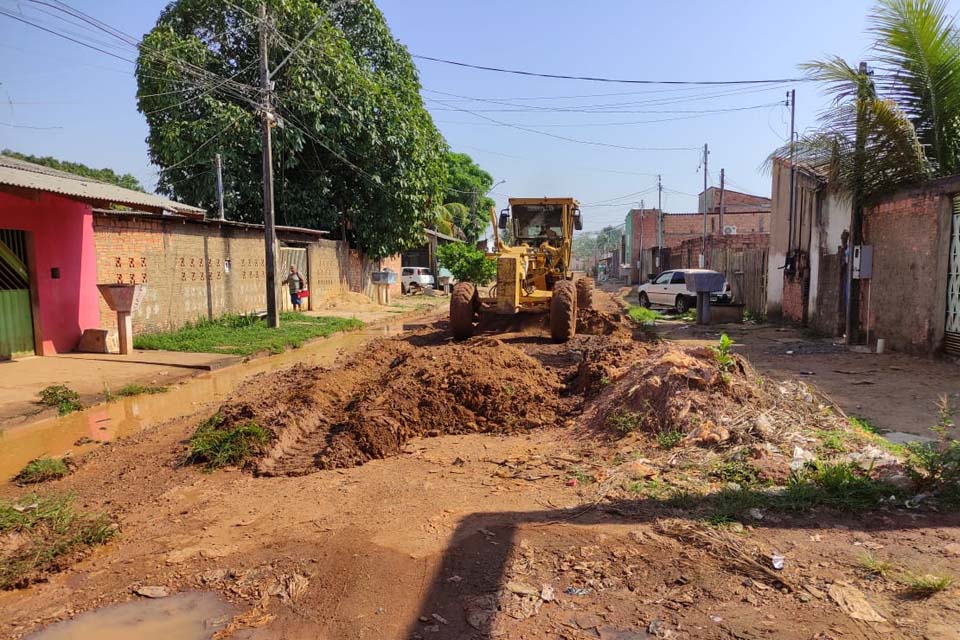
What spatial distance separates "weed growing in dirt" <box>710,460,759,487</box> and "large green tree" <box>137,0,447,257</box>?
56.2ft

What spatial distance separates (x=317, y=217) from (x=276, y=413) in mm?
18493

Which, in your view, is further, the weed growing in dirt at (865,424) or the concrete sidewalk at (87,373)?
the concrete sidewalk at (87,373)

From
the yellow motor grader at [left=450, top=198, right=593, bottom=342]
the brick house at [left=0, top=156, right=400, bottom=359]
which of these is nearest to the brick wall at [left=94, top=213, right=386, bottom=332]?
the brick house at [left=0, top=156, right=400, bottom=359]

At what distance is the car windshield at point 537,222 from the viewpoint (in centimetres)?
1445

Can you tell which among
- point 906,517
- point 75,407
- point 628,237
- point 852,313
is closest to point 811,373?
point 852,313

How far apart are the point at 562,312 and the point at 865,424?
600 centimetres

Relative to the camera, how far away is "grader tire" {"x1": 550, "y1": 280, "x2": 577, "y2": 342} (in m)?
12.1

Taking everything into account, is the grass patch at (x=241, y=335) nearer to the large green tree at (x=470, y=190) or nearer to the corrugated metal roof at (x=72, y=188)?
the corrugated metal roof at (x=72, y=188)

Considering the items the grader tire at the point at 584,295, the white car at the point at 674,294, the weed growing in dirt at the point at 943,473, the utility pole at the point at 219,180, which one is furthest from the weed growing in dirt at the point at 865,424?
the utility pole at the point at 219,180

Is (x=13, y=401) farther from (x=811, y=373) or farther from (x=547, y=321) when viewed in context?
(x=811, y=373)

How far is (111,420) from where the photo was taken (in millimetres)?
7891

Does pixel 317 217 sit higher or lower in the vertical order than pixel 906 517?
higher

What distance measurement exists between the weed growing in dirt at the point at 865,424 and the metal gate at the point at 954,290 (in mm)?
4681

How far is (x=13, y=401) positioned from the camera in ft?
26.5
